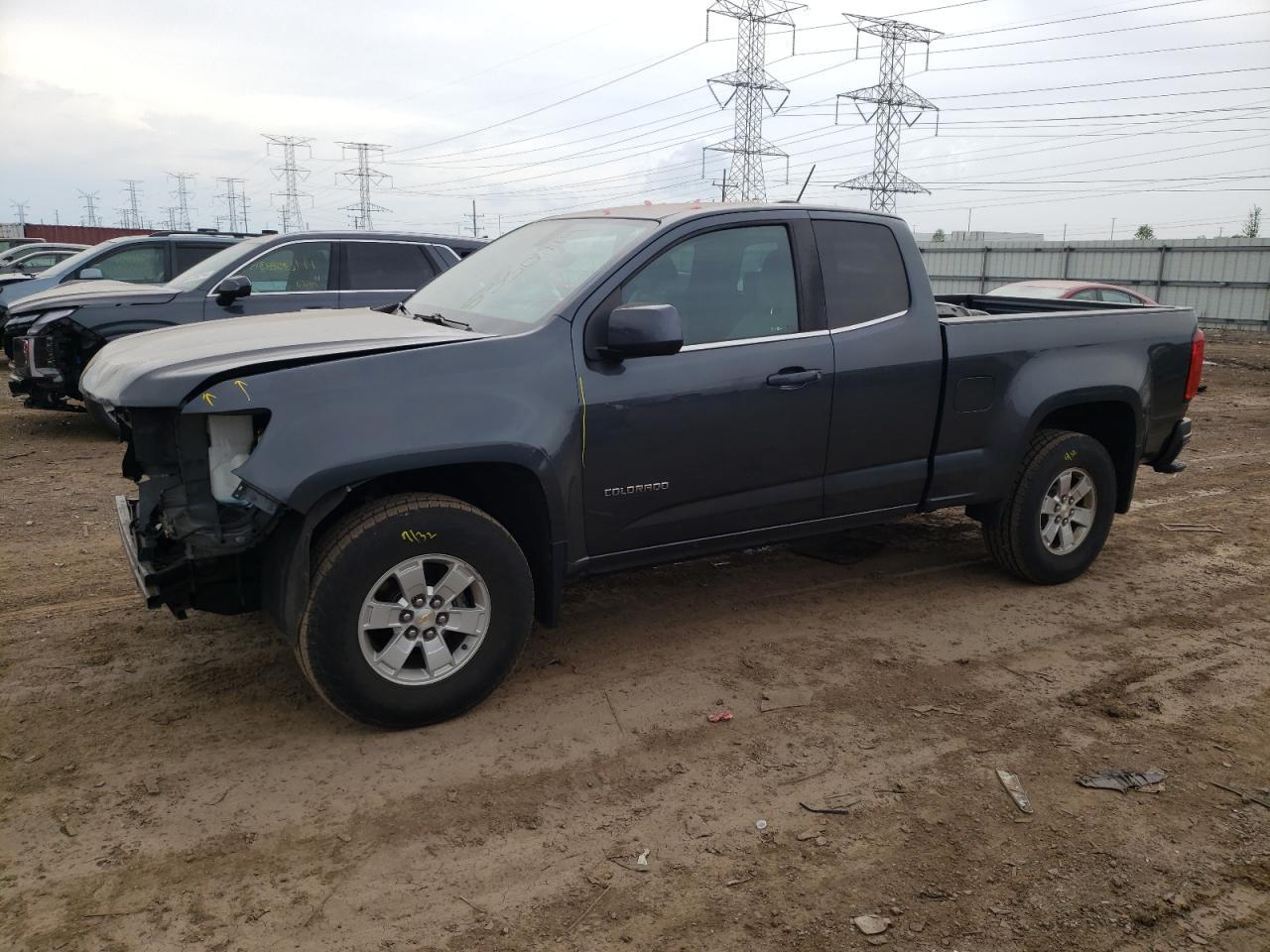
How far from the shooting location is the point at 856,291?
4.66m

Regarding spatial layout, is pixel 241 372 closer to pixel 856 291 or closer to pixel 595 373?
pixel 595 373

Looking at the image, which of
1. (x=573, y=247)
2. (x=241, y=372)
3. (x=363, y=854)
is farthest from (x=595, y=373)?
(x=363, y=854)

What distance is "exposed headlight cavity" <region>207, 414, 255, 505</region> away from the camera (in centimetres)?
337

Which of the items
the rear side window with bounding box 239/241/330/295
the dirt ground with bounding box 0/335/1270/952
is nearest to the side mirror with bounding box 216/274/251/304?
the rear side window with bounding box 239/241/330/295

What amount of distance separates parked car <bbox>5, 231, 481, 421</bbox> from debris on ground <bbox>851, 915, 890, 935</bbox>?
6860 mm

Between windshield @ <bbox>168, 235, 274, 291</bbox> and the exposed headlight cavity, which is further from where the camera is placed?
windshield @ <bbox>168, 235, 274, 291</bbox>

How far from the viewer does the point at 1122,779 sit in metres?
3.46

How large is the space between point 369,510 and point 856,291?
8.24 ft

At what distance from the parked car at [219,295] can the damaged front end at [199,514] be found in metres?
5.09

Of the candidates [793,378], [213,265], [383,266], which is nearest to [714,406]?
[793,378]

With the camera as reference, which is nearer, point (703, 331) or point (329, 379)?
point (329, 379)

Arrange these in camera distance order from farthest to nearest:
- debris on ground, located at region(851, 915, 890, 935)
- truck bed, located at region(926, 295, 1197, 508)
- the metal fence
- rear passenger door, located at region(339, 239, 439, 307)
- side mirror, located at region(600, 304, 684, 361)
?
the metal fence
rear passenger door, located at region(339, 239, 439, 307)
truck bed, located at region(926, 295, 1197, 508)
side mirror, located at region(600, 304, 684, 361)
debris on ground, located at region(851, 915, 890, 935)

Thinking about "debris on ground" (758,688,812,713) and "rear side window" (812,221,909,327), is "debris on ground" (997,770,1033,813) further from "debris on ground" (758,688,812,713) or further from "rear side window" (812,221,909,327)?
"rear side window" (812,221,909,327)

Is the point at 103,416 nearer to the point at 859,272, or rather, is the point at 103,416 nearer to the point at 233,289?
the point at 233,289
